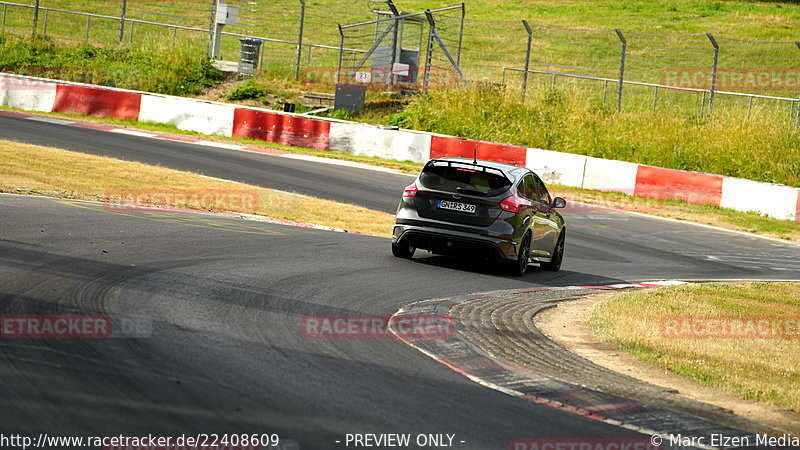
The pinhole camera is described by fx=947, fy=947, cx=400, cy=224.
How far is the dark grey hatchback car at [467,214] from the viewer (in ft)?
40.5

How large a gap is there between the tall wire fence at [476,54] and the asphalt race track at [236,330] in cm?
1550

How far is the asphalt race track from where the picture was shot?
5230mm

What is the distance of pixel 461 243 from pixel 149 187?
7.01 m

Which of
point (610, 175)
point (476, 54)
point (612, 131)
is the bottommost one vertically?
point (610, 175)

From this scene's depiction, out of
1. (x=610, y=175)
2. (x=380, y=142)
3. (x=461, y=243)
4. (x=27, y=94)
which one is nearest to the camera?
(x=461, y=243)

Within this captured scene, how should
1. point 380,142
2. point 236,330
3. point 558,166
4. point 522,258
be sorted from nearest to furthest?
point 236,330
point 522,258
point 558,166
point 380,142

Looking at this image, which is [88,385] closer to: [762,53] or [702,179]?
[702,179]

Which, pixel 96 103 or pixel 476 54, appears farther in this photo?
pixel 476 54

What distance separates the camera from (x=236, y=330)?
7.27 metres

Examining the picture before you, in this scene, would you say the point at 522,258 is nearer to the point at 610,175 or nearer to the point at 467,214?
the point at 467,214

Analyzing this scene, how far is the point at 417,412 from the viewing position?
5672 millimetres

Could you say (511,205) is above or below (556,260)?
A: above

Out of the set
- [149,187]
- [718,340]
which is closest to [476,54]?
[149,187]

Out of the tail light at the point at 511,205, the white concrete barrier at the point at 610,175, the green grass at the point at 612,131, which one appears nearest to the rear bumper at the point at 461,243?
the tail light at the point at 511,205
